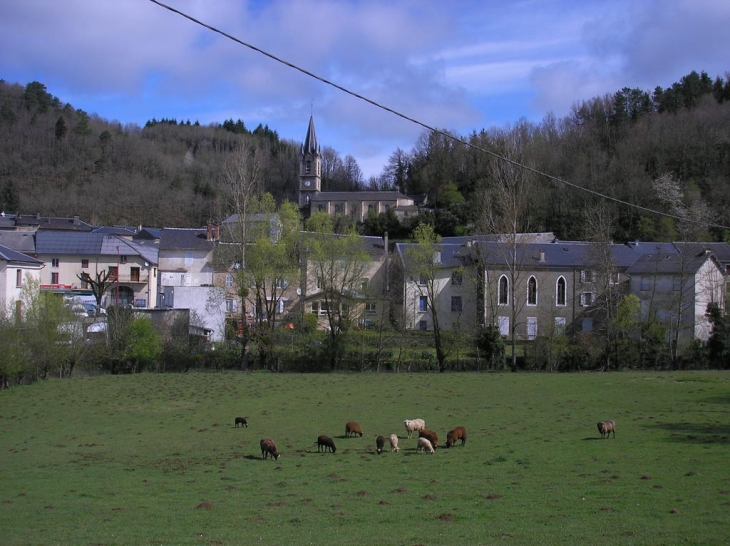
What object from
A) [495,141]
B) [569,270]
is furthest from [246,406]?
[495,141]

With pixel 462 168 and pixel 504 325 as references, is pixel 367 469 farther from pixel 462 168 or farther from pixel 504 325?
pixel 462 168

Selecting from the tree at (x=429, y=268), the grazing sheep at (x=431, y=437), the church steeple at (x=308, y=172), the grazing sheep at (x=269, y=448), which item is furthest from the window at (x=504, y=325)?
the church steeple at (x=308, y=172)

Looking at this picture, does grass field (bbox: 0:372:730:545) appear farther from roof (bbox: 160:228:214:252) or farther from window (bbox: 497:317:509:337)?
roof (bbox: 160:228:214:252)

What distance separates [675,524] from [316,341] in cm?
3701

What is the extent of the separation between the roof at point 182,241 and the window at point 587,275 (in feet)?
122

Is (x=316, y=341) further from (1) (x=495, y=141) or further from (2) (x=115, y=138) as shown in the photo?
(2) (x=115, y=138)

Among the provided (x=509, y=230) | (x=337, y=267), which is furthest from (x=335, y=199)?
(x=337, y=267)

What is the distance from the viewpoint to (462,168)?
332 feet

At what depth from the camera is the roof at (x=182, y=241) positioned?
2803 inches

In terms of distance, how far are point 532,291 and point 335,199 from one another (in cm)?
6173

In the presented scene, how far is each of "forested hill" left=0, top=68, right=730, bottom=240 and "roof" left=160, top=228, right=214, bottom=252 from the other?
8161mm

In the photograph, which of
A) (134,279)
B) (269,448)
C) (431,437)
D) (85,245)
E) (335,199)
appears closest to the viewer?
(269,448)

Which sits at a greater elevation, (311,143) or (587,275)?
(311,143)

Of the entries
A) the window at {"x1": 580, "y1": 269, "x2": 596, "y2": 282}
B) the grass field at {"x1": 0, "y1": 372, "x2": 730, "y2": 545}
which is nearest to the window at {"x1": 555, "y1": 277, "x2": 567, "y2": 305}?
the window at {"x1": 580, "y1": 269, "x2": 596, "y2": 282}
